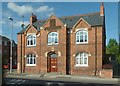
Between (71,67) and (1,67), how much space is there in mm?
23498

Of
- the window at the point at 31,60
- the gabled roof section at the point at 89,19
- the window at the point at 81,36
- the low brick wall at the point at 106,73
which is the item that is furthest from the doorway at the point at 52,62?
the low brick wall at the point at 106,73

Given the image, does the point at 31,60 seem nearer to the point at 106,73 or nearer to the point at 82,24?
the point at 82,24

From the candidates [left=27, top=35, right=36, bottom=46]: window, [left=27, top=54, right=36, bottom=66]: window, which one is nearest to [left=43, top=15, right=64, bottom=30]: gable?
[left=27, top=35, right=36, bottom=46]: window

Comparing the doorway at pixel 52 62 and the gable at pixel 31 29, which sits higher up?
the gable at pixel 31 29

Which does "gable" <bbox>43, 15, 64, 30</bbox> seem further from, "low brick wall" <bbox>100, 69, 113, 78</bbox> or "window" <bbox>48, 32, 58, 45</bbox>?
"low brick wall" <bbox>100, 69, 113, 78</bbox>

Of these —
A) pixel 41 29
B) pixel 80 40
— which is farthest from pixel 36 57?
pixel 80 40

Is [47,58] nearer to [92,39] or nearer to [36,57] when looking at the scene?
[36,57]

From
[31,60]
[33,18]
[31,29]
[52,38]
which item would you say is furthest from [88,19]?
[31,60]

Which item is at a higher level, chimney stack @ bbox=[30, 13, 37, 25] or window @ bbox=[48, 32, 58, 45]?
chimney stack @ bbox=[30, 13, 37, 25]

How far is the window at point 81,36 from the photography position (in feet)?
109

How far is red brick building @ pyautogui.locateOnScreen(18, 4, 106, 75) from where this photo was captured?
32438 millimetres

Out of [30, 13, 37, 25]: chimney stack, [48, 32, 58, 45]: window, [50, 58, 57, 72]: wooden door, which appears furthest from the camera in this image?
[30, 13, 37, 25]: chimney stack

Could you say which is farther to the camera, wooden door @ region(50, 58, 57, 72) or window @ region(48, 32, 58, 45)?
wooden door @ region(50, 58, 57, 72)

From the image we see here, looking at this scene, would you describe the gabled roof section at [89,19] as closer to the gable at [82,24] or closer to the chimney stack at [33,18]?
the gable at [82,24]
